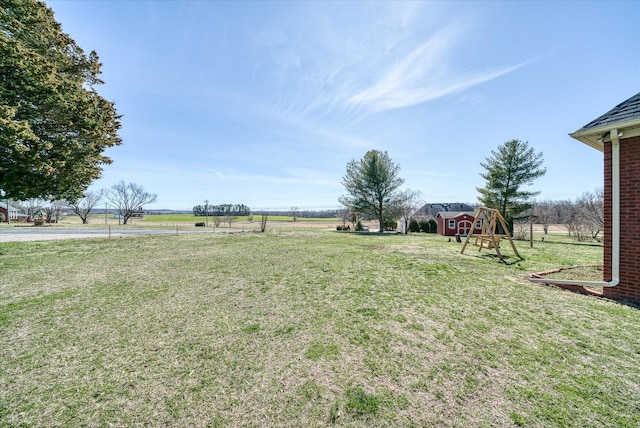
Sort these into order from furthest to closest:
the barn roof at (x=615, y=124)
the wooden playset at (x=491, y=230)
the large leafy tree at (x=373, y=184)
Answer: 1. the large leafy tree at (x=373, y=184)
2. the wooden playset at (x=491, y=230)
3. the barn roof at (x=615, y=124)

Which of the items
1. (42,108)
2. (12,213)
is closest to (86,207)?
(12,213)

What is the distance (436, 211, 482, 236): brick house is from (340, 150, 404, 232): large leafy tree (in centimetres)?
702

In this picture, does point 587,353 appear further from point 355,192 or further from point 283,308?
point 355,192

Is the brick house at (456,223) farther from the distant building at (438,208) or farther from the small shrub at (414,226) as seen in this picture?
the distant building at (438,208)

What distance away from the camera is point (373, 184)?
28781mm

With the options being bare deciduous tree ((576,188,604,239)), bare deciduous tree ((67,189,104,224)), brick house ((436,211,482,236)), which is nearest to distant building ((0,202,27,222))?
bare deciduous tree ((67,189,104,224))

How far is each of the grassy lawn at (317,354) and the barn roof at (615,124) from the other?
335 centimetres

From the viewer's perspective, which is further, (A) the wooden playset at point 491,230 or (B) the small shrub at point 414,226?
(B) the small shrub at point 414,226

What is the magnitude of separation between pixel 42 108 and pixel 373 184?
2562cm

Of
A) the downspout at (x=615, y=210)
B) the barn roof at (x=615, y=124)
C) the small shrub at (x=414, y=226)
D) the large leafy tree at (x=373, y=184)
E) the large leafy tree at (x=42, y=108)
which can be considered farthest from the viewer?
the small shrub at (x=414, y=226)

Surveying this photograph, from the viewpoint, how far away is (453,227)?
3005 cm

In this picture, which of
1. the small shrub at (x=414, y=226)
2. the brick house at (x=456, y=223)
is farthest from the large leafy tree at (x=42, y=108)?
the small shrub at (x=414, y=226)

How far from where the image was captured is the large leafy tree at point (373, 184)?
28.5 meters

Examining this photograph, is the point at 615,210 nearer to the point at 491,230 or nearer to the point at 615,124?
the point at 615,124
